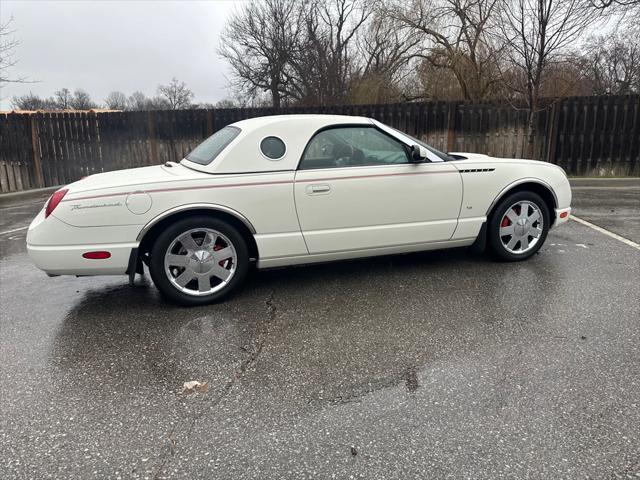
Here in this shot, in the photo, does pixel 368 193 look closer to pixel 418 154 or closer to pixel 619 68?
pixel 418 154

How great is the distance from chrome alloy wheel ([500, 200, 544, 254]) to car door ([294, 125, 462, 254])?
2.20ft

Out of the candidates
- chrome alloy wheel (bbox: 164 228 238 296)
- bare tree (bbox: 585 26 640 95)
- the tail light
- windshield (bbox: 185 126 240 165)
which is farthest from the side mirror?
bare tree (bbox: 585 26 640 95)

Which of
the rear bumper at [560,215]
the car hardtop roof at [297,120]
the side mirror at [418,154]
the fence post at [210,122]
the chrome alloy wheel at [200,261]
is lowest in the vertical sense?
the chrome alloy wheel at [200,261]

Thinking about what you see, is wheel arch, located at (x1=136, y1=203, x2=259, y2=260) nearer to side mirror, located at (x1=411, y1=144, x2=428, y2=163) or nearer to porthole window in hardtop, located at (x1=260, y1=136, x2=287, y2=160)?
porthole window in hardtop, located at (x1=260, y1=136, x2=287, y2=160)

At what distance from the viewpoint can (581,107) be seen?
12094 millimetres

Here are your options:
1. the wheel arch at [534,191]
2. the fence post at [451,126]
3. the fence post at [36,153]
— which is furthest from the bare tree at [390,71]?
the wheel arch at [534,191]

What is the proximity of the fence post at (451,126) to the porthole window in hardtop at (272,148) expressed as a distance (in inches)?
373

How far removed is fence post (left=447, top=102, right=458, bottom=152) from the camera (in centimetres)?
1266

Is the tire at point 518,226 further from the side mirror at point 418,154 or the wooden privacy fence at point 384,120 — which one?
the wooden privacy fence at point 384,120

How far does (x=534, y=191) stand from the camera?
5.17 m

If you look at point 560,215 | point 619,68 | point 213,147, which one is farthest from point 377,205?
point 619,68

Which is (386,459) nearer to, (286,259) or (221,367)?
(221,367)

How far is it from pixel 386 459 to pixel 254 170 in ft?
8.76

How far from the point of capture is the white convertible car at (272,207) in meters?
3.88
